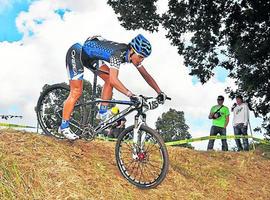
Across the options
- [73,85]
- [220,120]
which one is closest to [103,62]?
[73,85]

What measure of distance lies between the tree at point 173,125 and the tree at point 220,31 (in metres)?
43.9

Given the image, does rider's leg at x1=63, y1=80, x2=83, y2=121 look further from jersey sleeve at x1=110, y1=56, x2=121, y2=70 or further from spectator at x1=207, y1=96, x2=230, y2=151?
spectator at x1=207, y1=96, x2=230, y2=151

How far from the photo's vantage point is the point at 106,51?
8383 millimetres

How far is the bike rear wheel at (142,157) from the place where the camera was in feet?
26.0

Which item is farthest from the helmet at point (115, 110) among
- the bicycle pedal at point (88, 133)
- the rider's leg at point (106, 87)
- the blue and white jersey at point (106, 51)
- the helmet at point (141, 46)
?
the helmet at point (141, 46)

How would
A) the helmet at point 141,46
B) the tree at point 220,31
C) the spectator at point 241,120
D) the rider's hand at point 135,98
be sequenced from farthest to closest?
the tree at point 220,31 → the spectator at point 241,120 → the helmet at point 141,46 → the rider's hand at point 135,98

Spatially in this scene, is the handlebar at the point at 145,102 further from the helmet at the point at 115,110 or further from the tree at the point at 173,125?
the tree at the point at 173,125

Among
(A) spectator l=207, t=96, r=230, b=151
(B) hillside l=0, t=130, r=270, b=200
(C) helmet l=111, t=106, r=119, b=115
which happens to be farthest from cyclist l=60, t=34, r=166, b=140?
(A) spectator l=207, t=96, r=230, b=151

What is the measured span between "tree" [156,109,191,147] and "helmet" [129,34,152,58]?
58.2 metres

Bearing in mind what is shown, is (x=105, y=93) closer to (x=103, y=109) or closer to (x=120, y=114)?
(x=103, y=109)

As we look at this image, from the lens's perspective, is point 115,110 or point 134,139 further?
point 115,110

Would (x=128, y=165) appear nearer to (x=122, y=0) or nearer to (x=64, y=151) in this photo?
(x=64, y=151)

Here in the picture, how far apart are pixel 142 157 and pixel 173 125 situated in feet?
197

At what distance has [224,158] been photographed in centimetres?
1327
